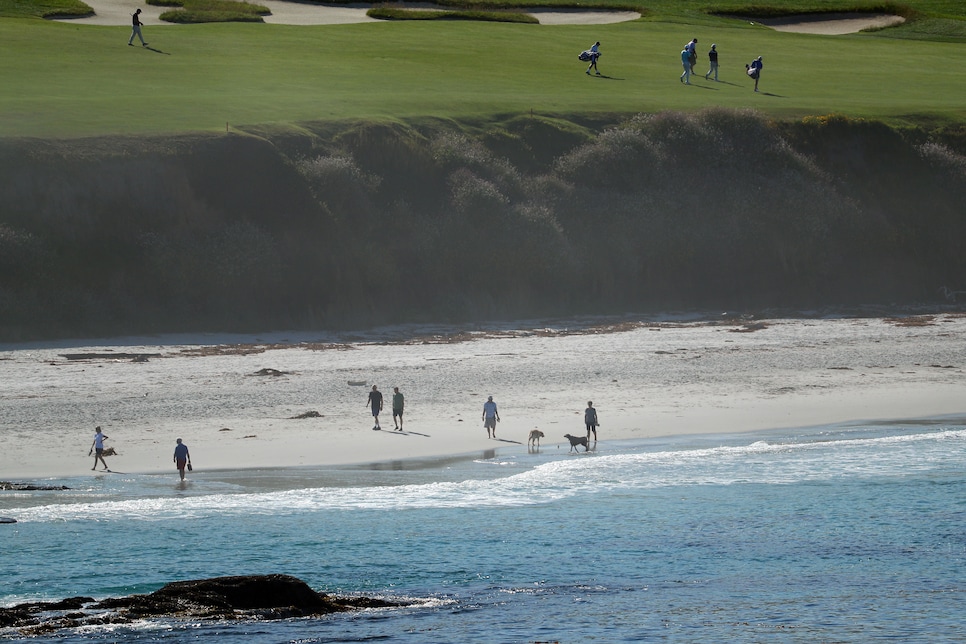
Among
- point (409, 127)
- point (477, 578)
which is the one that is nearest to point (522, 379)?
point (477, 578)

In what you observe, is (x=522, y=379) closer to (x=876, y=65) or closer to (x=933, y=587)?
(x=933, y=587)

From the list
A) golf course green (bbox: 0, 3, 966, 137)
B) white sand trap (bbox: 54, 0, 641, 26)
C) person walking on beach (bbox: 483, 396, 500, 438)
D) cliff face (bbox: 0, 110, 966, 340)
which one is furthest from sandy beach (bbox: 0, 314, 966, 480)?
white sand trap (bbox: 54, 0, 641, 26)

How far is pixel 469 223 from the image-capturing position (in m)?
41.2

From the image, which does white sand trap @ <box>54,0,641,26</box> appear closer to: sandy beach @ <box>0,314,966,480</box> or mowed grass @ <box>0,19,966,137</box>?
mowed grass @ <box>0,19,966,137</box>

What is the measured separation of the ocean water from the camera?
15.4 m

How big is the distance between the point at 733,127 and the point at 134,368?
27043 mm

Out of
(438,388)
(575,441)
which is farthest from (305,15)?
(575,441)

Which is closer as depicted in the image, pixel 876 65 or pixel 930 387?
A: pixel 930 387

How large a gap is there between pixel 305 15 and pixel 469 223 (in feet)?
109

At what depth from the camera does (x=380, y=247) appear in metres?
39.6

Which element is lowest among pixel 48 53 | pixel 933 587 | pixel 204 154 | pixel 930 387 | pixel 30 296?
pixel 933 587

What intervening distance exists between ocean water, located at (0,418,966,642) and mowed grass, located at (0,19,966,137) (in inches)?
869

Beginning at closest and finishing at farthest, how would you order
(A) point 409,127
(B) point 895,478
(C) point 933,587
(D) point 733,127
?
(C) point 933,587, (B) point 895,478, (A) point 409,127, (D) point 733,127

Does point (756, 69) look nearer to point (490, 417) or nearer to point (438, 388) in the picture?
point (438, 388)
